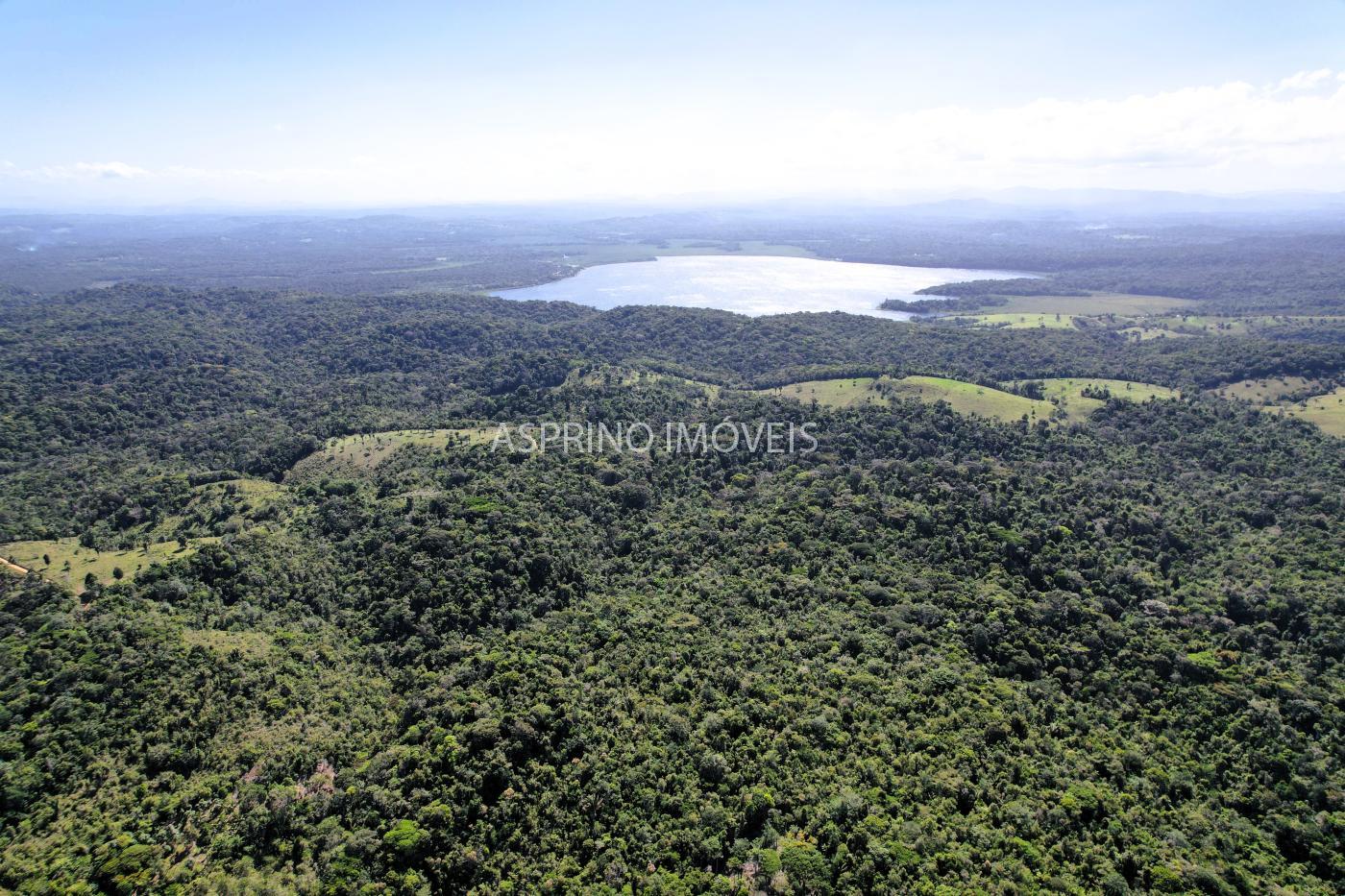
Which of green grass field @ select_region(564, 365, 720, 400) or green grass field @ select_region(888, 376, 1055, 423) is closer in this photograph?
green grass field @ select_region(888, 376, 1055, 423)

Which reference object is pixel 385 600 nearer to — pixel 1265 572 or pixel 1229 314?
pixel 1265 572

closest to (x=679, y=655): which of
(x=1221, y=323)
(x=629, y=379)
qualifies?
(x=629, y=379)

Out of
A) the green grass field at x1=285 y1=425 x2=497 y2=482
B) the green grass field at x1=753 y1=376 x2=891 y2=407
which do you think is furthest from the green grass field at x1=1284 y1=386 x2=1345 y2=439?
the green grass field at x1=285 y1=425 x2=497 y2=482

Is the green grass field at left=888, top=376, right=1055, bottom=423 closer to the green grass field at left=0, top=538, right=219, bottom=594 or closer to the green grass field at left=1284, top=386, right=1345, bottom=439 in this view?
the green grass field at left=1284, top=386, right=1345, bottom=439

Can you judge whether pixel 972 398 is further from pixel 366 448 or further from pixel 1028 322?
pixel 1028 322

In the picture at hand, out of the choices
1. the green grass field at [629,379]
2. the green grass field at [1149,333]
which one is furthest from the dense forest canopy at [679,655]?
the green grass field at [1149,333]

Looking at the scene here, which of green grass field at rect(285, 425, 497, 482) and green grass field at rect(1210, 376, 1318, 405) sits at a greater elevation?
green grass field at rect(1210, 376, 1318, 405)

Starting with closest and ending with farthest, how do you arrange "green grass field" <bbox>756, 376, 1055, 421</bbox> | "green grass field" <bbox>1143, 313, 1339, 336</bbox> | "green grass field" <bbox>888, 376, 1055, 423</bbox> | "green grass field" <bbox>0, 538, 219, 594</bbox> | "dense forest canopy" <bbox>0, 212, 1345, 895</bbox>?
1. "dense forest canopy" <bbox>0, 212, 1345, 895</bbox>
2. "green grass field" <bbox>0, 538, 219, 594</bbox>
3. "green grass field" <bbox>888, 376, 1055, 423</bbox>
4. "green grass field" <bbox>756, 376, 1055, 421</bbox>
5. "green grass field" <bbox>1143, 313, 1339, 336</bbox>
